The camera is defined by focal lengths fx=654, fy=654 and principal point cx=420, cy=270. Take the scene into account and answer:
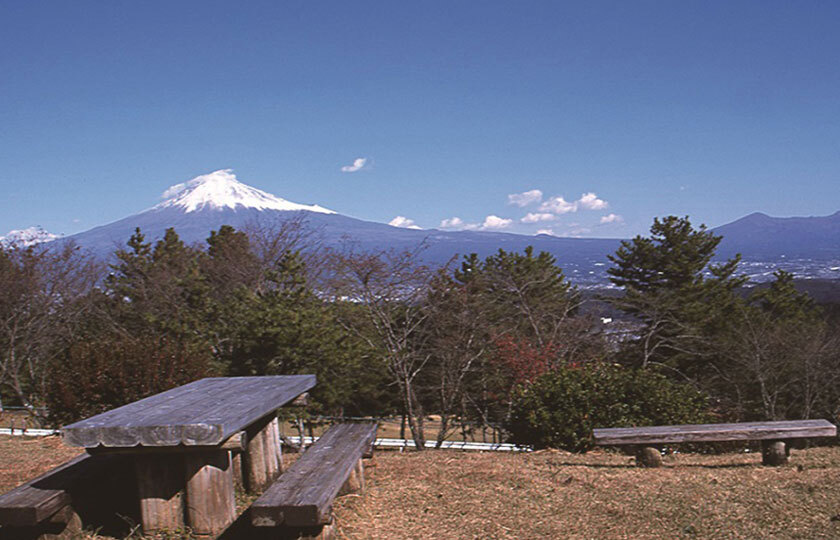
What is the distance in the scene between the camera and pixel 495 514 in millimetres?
5125

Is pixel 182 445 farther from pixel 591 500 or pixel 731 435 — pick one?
pixel 731 435

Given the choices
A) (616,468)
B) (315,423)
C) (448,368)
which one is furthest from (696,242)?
(616,468)

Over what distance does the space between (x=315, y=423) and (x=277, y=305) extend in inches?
196

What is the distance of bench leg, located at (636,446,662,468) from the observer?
6801 mm

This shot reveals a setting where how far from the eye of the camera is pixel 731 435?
20.9 ft

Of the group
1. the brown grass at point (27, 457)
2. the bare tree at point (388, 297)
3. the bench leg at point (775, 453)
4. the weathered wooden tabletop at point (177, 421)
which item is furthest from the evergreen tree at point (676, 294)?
the weathered wooden tabletop at point (177, 421)

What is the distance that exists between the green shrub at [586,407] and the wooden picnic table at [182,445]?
4.70m

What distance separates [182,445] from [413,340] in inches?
638

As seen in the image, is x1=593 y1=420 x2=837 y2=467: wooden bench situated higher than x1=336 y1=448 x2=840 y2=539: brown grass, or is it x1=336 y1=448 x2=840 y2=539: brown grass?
x1=593 y1=420 x2=837 y2=467: wooden bench

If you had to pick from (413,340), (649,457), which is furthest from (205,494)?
(413,340)

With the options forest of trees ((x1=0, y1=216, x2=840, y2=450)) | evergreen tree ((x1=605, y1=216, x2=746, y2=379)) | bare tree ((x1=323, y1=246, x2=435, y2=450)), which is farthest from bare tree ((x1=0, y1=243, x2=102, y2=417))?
evergreen tree ((x1=605, y1=216, x2=746, y2=379))

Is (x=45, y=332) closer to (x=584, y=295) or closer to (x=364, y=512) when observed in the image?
(x=364, y=512)

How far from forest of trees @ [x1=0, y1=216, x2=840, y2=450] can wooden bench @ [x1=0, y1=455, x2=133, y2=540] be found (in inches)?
201

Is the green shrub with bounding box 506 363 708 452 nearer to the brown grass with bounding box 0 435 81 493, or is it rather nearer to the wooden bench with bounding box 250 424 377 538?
the wooden bench with bounding box 250 424 377 538
